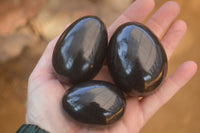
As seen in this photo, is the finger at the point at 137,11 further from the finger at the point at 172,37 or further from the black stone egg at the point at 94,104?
the black stone egg at the point at 94,104

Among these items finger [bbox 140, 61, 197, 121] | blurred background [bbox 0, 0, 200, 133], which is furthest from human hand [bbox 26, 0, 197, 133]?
blurred background [bbox 0, 0, 200, 133]

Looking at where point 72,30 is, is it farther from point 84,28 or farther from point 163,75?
point 163,75

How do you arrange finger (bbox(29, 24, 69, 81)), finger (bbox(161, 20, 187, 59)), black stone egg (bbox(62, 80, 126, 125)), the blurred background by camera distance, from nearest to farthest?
black stone egg (bbox(62, 80, 126, 125)), finger (bbox(29, 24, 69, 81)), finger (bbox(161, 20, 187, 59)), the blurred background

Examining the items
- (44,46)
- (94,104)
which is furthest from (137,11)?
(44,46)

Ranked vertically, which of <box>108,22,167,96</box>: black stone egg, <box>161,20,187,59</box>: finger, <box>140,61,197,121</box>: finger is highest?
<box>108,22,167,96</box>: black stone egg

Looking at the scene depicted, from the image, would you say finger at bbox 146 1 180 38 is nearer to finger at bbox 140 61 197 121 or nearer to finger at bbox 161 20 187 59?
finger at bbox 161 20 187 59

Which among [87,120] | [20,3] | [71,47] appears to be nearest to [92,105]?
[87,120]
